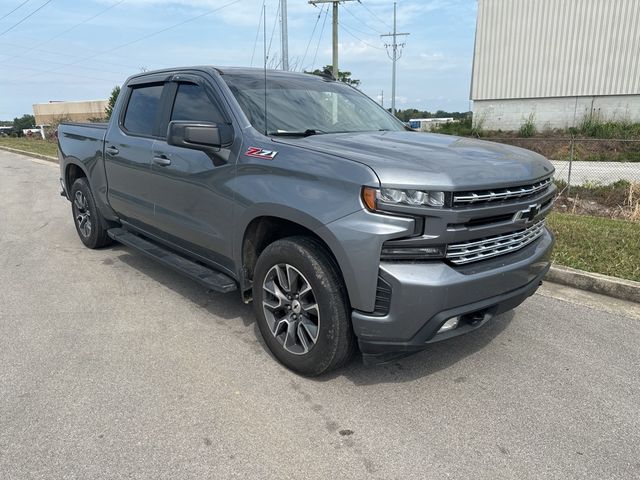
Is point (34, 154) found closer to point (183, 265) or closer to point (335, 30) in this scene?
point (335, 30)

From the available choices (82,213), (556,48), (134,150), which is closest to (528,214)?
(134,150)

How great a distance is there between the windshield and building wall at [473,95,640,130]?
2577 centimetres

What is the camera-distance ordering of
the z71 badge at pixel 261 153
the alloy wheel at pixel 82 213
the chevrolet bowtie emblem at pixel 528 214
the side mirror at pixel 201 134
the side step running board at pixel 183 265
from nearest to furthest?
1. the chevrolet bowtie emblem at pixel 528 214
2. the z71 badge at pixel 261 153
3. the side mirror at pixel 201 134
4. the side step running board at pixel 183 265
5. the alloy wheel at pixel 82 213

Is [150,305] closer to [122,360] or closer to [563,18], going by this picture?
[122,360]

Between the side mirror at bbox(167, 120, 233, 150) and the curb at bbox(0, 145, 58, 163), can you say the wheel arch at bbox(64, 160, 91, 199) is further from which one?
the curb at bbox(0, 145, 58, 163)

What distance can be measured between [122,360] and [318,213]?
1.78 m

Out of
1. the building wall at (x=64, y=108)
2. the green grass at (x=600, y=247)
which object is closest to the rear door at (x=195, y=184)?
the green grass at (x=600, y=247)

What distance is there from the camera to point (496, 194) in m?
2.80

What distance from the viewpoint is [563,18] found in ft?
84.0

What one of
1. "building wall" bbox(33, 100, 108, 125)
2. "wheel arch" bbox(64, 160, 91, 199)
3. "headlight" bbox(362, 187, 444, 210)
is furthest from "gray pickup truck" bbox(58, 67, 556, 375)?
"building wall" bbox(33, 100, 108, 125)

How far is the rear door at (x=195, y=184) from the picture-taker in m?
3.60

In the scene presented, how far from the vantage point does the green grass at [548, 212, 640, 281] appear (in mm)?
4875

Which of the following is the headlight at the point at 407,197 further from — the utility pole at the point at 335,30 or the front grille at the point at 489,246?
the utility pole at the point at 335,30

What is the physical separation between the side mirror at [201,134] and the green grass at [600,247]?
359 cm
